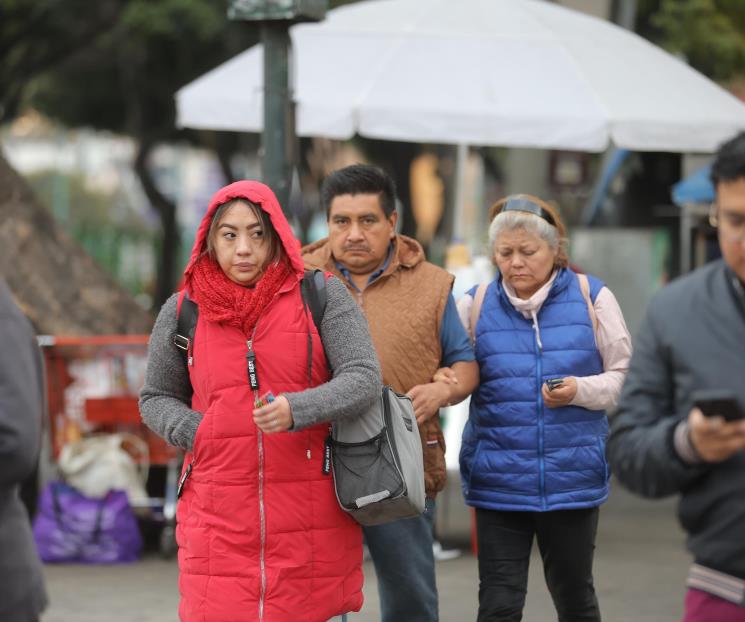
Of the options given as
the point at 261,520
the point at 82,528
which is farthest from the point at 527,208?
the point at 82,528

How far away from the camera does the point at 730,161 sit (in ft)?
9.89

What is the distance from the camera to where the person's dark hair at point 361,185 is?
494 cm

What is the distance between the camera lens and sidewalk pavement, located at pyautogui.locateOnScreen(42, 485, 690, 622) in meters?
6.72

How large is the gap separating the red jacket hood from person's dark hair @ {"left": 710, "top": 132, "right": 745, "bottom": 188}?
1428mm

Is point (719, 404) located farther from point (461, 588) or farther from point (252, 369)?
point (461, 588)

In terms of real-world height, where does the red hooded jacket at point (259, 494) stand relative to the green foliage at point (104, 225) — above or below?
above

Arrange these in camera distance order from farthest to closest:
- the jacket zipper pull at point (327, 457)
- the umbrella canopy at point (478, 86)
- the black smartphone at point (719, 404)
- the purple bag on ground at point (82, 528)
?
the umbrella canopy at point (478, 86), the purple bag on ground at point (82, 528), the jacket zipper pull at point (327, 457), the black smartphone at point (719, 404)

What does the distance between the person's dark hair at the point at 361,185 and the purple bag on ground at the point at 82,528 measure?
349cm

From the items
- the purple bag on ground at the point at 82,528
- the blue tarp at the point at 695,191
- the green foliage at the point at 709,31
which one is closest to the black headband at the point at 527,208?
the purple bag on ground at the point at 82,528

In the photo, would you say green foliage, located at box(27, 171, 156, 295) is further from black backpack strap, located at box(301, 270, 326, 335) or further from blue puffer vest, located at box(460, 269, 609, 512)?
black backpack strap, located at box(301, 270, 326, 335)

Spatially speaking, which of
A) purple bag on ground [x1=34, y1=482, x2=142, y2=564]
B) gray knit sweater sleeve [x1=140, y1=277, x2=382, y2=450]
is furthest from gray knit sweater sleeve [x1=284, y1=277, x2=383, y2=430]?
purple bag on ground [x1=34, y1=482, x2=142, y2=564]

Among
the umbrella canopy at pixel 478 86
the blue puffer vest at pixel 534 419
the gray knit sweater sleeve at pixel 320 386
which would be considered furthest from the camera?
the umbrella canopy at pixel 478 86

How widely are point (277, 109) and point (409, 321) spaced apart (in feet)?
8.03

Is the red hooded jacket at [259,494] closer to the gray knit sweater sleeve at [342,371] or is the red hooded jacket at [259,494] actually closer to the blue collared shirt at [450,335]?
the gray knit sweater sleeve at [342,371]
